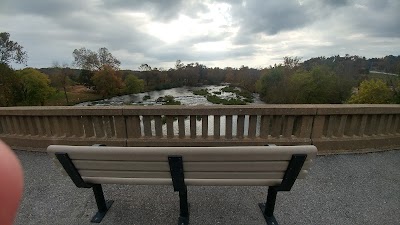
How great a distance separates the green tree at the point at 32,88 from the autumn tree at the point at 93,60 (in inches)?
677

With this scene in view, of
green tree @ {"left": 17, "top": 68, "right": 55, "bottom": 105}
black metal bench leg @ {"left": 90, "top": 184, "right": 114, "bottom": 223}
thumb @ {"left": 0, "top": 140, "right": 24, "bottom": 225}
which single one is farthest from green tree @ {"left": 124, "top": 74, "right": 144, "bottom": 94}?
thumb @ {"left": 0, "top": 140, "right": 24, "bottom": 225}

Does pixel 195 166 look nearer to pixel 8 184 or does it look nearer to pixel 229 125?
pixel 8 184

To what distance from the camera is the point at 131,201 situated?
2842mm

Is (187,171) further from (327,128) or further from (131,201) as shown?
(327,128)

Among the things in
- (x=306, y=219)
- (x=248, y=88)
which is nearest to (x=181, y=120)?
(x=306, y=219)

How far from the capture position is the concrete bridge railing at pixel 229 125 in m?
3.97

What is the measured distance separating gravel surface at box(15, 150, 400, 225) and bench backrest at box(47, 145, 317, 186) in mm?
586

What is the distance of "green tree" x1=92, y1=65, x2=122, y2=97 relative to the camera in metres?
53.4

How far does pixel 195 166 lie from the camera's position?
2053 mm

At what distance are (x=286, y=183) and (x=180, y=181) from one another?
100 centimetres

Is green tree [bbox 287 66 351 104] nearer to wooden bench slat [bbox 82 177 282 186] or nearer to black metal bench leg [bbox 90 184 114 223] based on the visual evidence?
wooden bench slat [bbox 82 177 282 186]

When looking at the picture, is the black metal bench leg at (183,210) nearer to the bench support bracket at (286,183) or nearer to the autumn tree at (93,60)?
the bench support bracket at (286,183)

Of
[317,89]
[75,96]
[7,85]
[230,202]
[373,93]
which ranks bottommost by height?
[75,96]

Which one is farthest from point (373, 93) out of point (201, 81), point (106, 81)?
point (201, 81)
